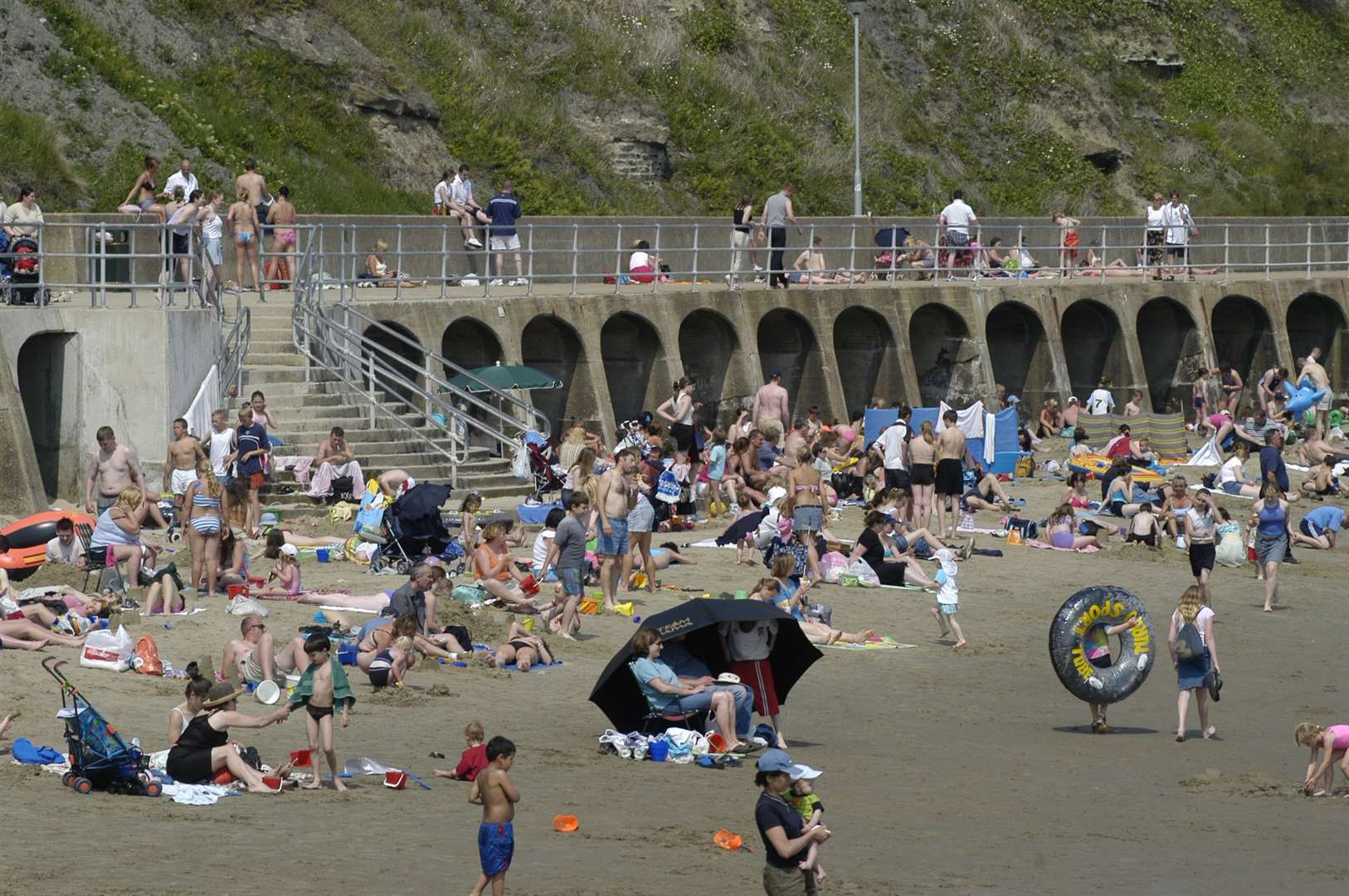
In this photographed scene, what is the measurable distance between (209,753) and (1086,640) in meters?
6.39

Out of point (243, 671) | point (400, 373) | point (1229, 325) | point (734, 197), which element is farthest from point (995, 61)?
point (243, 671)

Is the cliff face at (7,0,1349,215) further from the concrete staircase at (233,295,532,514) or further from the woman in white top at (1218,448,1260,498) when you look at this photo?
the woman in white top at (1218,448,1260,498)

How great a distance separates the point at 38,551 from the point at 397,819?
8205mm

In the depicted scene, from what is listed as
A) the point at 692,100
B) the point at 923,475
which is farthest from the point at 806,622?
the point at 692,100

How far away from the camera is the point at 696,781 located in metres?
13.2

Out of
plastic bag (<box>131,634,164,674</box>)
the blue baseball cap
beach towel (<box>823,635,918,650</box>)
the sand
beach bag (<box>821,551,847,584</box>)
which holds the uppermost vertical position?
the blue baseball cap

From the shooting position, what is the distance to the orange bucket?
11.5 m

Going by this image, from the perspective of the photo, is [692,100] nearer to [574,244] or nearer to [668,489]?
[574,244]

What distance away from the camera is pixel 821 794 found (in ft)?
42.7

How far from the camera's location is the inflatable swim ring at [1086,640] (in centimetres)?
1531

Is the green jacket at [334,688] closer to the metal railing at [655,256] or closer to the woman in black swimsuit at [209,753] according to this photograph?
the woman in black swimsuit at [209,753]

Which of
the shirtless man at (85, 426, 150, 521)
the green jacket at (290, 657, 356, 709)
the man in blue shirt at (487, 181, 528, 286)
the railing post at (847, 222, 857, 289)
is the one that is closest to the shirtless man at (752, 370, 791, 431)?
the man in blue shirt at (487, 181, 528, 286)

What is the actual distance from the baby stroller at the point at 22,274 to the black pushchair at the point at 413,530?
17.5 feet

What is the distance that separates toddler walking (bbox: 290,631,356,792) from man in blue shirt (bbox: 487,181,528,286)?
1647cm
